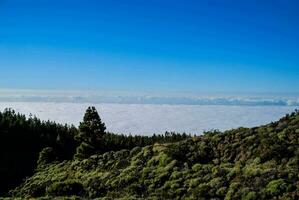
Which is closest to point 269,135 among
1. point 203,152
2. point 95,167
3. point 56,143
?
point 203,152

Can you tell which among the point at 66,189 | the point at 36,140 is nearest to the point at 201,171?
the point at 66,189

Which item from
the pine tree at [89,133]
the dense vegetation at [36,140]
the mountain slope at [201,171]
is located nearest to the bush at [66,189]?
the mountain slope at [201,171]

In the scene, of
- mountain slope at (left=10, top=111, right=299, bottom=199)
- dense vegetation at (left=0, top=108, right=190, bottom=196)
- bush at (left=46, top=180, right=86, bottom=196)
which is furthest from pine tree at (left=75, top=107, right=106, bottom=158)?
bush at (left=46, top=180, right=86, bottom=196)

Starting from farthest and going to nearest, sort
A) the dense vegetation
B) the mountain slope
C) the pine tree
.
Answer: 1. the dense vegetation
2. the pine tree
3. the mountain slope

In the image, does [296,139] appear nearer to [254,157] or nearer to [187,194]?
[254,157]

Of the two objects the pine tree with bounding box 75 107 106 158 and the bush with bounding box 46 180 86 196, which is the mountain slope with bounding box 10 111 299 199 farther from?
the pine tree with bounding box 75 107 106 158

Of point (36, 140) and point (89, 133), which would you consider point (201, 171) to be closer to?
point (89, 133)

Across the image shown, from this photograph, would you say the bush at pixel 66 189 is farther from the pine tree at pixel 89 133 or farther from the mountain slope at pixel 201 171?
the pine tree at pixel 89 133
